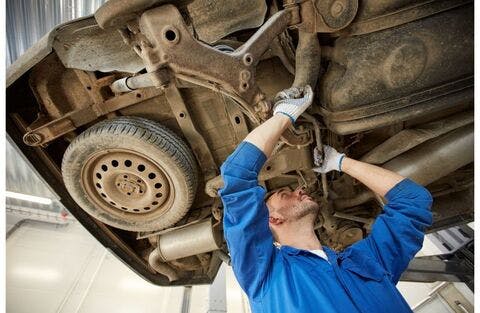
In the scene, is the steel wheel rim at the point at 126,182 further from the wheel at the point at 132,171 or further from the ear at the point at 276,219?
the ear at the point at 276,219

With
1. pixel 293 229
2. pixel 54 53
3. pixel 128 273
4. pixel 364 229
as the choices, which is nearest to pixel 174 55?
pixel 54 53

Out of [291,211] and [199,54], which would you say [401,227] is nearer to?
[291,211]

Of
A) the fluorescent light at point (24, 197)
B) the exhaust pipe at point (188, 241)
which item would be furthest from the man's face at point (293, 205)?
the fluorescent light at point (24, 197)

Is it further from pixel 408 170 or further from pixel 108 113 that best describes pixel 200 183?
pixel 408 170

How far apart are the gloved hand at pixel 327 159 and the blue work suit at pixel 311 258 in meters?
0.26

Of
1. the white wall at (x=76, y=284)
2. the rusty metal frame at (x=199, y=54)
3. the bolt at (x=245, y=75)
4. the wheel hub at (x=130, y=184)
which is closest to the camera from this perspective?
the rusty metal frame at (x=199, y=54)

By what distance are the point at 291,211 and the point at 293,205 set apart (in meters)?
0.03

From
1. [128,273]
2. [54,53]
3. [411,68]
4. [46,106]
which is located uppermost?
[54,53]

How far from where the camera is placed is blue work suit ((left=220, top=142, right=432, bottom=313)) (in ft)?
3.38

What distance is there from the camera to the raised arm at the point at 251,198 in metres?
1.02

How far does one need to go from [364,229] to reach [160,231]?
1290 mm

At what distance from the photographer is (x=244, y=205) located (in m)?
1.02

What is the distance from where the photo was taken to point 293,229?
56.8 inches

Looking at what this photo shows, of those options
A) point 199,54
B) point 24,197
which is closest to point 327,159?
point 199,54
